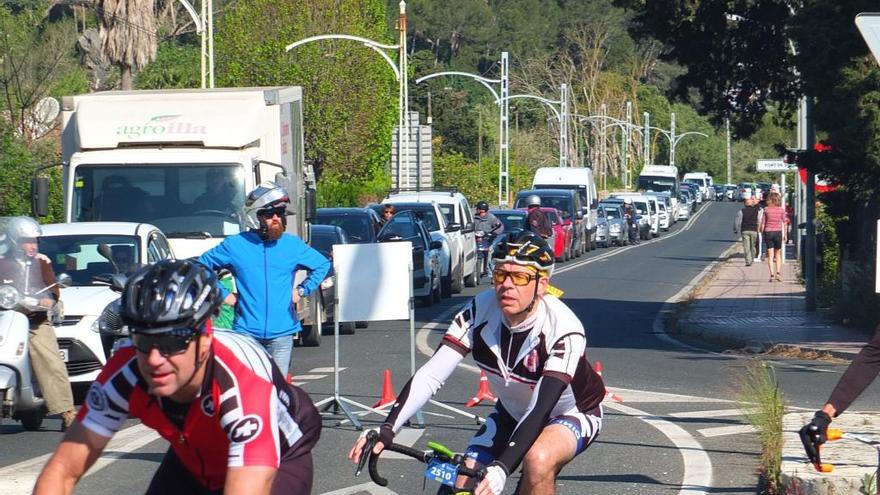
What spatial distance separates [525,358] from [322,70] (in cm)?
4439

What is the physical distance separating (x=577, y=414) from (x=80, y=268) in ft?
32.8

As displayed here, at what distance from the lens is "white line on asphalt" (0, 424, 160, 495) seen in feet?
30.0

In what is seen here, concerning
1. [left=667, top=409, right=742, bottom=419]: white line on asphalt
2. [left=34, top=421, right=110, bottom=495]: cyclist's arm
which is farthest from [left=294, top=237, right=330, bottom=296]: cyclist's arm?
[left=34, top=421, right=110, bottom=495]: cyclist's arm

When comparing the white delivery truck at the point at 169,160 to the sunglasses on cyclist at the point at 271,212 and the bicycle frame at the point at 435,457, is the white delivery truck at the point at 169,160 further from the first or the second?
the bicycle frame at the point at 435,457

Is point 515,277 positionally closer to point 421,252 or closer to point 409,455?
point 409,455

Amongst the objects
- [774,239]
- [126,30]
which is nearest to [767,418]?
[774,239]

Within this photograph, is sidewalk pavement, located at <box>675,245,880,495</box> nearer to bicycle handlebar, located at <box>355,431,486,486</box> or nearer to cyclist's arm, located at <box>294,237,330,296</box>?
cyclist's arm, located at <box>294,237,330,296</box>

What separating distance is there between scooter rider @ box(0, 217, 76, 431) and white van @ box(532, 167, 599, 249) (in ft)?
124

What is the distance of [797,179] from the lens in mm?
37594

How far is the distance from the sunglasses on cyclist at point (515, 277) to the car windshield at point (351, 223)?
60.8 feet

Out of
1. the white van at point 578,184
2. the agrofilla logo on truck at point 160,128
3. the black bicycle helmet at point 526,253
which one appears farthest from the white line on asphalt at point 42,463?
the white van at point 578,184

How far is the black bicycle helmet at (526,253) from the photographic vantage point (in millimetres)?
5828

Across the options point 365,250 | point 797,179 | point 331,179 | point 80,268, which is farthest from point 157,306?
point 331,179

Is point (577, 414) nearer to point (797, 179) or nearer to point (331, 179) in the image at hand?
point (797, 179)
